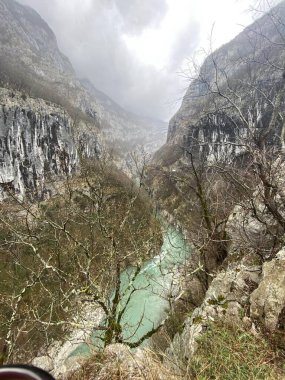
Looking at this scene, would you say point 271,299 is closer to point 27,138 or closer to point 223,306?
point 223,306

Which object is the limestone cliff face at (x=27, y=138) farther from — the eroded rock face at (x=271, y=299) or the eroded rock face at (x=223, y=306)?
the eroded rock face at (x=271, y=299)

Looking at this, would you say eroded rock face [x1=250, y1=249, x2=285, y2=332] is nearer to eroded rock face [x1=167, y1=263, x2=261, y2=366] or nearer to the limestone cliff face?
eroded rock face [x1=167, y1=263, x2=261, y2=366]

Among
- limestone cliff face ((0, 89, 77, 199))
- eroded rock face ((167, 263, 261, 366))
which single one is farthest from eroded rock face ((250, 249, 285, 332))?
limestone cliff face ((0, 89, 77, 199))

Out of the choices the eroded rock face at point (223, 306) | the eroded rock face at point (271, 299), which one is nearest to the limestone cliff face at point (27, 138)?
the eroded rock face at point (223, 306)

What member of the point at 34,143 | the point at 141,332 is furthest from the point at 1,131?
the point at 141,332

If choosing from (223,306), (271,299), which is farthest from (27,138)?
(271,299)

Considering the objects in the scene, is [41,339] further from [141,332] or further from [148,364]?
[148,364]
